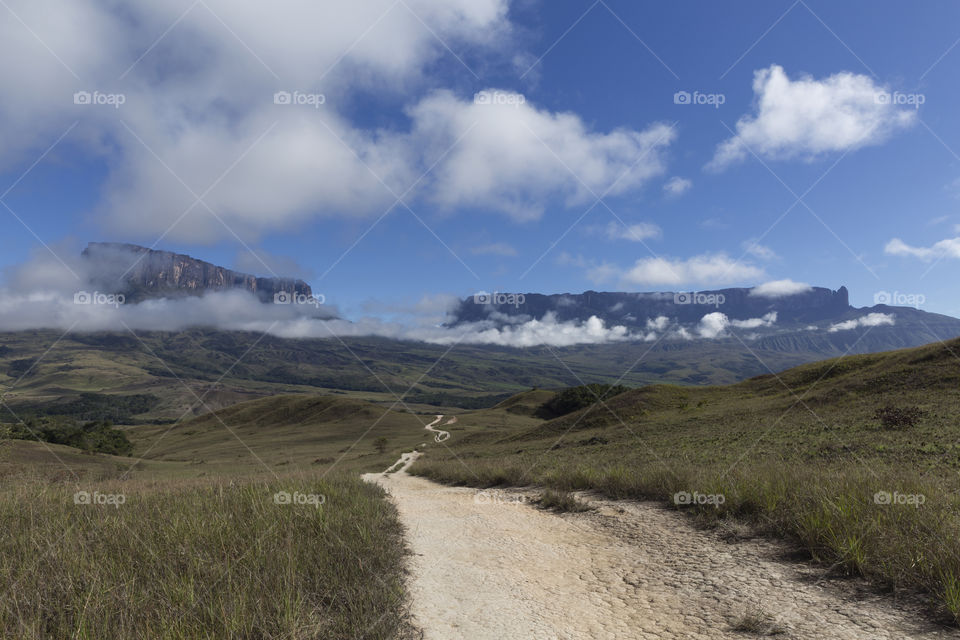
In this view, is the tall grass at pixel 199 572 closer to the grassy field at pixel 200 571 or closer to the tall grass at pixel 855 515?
the grassy field at pixel 200 571

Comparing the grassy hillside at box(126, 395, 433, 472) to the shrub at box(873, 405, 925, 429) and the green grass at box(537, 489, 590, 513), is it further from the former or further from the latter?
the shrub at box(873, 405, 925, 429)

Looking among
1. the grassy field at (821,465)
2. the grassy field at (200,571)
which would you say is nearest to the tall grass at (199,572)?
the grassy field at (200,571)

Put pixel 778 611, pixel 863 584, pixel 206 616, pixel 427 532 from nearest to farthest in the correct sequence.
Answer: pixel 206 616 < pixel 778 611 < pixel 863 584 < pixel 427 532

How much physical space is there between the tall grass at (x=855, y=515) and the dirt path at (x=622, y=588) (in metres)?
0.42

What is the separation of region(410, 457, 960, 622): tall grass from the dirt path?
0.42 metres

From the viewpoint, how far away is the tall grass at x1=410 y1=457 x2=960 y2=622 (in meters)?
4.91

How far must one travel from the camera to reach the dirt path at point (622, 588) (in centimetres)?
462

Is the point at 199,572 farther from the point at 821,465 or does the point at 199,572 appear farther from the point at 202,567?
the point at 821,465

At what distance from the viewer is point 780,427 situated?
27703 mm

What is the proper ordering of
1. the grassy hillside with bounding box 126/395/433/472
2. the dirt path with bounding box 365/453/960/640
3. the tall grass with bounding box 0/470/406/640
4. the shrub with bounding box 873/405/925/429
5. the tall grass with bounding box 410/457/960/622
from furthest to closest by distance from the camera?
→ the grassy hillside with bounding box 126/395/433/472, the shrub with bounding box 873/405/925/429, the tall grass with bounding box 410/457/960/622, the dirt path with bounding box 365/453/960/640, the tall grass with bounding box 0/470/406/640

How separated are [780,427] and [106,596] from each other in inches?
1285

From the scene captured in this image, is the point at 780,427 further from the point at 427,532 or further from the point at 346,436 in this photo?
the point at 346,436

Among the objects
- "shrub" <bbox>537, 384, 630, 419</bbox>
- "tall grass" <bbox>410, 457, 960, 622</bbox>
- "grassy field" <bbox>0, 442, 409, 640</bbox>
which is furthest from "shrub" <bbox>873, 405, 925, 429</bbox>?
"shrub" <bbox>537, 384, 630, 419</bbox>

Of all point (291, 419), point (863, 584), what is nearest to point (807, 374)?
point (863, 584)
